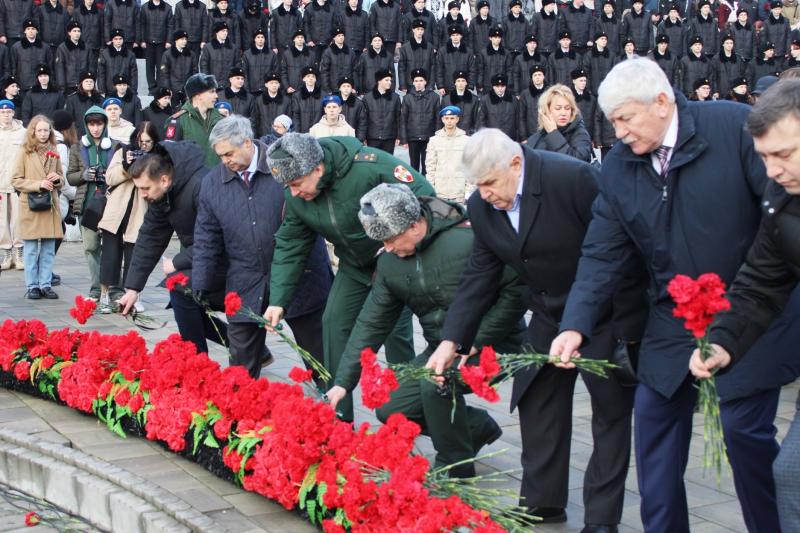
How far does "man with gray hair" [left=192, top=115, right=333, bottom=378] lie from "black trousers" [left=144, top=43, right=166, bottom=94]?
39.9 ft

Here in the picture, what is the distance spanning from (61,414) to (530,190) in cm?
317

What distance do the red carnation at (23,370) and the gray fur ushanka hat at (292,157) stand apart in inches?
81.9

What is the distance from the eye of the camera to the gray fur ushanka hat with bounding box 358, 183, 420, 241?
510cm

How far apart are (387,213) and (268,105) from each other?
40.2ft

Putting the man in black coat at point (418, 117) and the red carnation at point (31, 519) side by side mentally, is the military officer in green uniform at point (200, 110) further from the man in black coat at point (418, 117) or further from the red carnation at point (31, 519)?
the man in black coat at point (418, 117)

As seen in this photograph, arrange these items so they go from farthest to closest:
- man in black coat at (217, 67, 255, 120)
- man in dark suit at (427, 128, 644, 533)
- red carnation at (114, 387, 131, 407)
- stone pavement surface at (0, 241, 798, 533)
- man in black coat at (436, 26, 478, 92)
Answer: man in black coat at (436, 26, 478, 92) → man in black coat at (217, 67, 255, 120) → red carnation at (114, 387, 131, 407) → stone pavement surface at (0, 241, 798, 533) → man in dark suit at (427, 128, 644, 533)

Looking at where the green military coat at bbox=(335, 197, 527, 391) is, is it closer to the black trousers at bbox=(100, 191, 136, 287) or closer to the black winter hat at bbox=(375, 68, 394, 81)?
the black trousers at bbox=(100, 191, 136, 287)

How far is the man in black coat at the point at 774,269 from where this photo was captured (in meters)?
3.39

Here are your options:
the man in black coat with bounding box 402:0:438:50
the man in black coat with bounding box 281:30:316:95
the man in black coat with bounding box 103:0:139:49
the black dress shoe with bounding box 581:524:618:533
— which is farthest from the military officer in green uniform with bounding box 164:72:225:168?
the man in black coat with bounding box 402:0:438:50

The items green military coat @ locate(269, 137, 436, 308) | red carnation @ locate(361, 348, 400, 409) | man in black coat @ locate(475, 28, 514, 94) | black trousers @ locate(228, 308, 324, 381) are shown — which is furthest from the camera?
man in black coat @ locate(475, 28, 514, 94)

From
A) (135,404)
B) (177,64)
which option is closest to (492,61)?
(177,64)

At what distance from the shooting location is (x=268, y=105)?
17.0 meters

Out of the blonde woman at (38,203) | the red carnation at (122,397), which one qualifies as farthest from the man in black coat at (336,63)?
the red carnation at (122,397)

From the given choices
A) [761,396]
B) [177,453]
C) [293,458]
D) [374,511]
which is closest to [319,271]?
[177,453]
